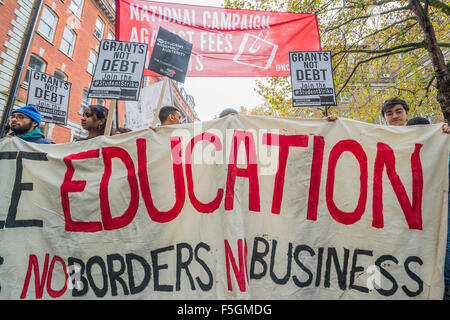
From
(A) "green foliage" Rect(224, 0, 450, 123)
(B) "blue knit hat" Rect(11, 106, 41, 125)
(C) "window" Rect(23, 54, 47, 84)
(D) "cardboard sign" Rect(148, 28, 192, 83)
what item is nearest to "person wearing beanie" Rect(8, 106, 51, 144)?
(B) "blue knit hat" Rect(11, 106, 41, 125)

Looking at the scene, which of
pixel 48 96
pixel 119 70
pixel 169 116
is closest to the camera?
pixel 119 70

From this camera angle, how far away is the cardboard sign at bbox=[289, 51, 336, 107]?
255 centimetres

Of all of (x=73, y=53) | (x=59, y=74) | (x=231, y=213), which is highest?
(x=73, y=53)

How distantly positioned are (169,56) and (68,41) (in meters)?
15.4

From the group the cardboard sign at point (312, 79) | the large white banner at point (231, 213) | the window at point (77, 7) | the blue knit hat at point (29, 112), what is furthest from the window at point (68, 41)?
the cardboard sign at point (312, 79)

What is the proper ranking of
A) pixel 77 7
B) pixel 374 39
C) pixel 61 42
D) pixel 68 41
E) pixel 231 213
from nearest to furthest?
pixel 231 213 → pixel 374 39 → pixel 61 42 → pixel 68 41 → pixel 77 7

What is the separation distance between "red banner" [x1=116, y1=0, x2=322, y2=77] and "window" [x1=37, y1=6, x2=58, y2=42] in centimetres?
1208

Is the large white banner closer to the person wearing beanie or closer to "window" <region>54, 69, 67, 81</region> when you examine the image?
the person wearing beanie

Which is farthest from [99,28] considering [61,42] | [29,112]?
[29,112]

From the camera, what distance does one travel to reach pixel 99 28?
16266mm

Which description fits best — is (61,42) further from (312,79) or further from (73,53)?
(312,79)

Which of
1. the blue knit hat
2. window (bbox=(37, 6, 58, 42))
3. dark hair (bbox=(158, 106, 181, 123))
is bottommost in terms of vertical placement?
the blue knit hat

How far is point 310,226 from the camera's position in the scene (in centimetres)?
185

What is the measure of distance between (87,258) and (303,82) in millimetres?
2874
